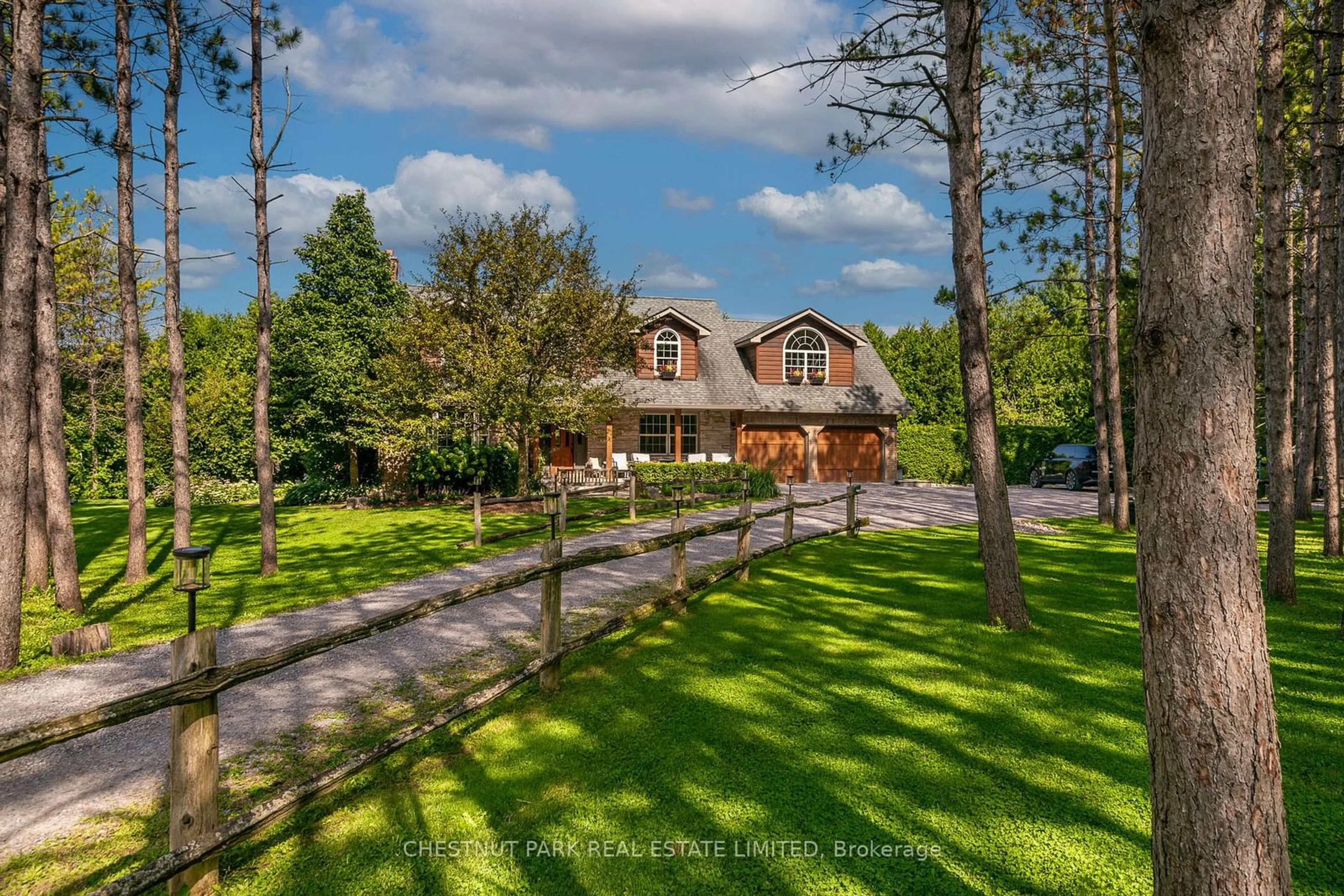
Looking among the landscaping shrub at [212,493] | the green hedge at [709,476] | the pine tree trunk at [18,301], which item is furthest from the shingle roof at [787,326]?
the pine tree trunk at [18,301]

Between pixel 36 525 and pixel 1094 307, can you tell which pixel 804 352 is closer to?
pixel 1094 307

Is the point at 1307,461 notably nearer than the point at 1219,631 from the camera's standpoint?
No

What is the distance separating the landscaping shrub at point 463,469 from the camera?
2378 cm

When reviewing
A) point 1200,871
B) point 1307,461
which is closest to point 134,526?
point 1200,871

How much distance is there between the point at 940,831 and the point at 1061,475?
98.4ft

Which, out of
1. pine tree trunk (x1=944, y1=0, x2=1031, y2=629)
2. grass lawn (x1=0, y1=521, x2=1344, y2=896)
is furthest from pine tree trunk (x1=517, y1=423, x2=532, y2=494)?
pine tree trunk (x1=944, y1=0, x2=1031, y2=629)

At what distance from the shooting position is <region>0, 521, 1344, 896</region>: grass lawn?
3.75m

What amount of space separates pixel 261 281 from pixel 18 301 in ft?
15.1

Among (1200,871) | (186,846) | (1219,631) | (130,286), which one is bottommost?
(186,846)

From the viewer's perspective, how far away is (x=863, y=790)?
14.8 feet

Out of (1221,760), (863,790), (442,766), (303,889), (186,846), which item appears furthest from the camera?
(442,766)

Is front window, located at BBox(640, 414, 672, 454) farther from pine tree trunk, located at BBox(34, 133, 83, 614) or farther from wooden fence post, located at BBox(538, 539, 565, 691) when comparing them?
wooden fence post, located at BBox(538, 539, 565, 691)

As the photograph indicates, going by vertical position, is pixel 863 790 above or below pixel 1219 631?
below

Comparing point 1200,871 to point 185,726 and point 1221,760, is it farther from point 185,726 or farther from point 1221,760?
point 185,726
